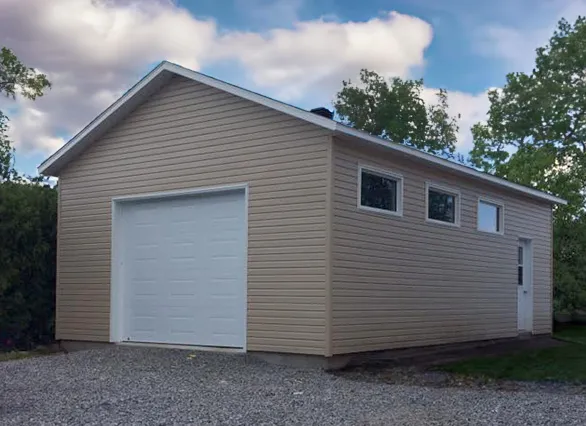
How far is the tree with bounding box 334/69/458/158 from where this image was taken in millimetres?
40344

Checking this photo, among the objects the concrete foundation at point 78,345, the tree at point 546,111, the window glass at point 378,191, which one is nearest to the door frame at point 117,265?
the concrete foundation at point 78,345

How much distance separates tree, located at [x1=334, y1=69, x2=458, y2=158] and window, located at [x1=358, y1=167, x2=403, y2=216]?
29.4m

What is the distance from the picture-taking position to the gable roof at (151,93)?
9617 mm

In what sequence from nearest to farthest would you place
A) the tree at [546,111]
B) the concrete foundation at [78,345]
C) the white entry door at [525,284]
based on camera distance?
the concrete foundation at [78,345] → the white entry door at [525,284] → the tree at [546,111]

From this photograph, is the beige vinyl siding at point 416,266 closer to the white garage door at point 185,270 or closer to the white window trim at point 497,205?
the white window trim at point 497,205

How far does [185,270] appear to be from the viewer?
11.1 m

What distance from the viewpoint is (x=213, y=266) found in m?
10.8

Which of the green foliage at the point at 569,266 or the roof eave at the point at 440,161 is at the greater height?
the roof eave at the point at 440,161

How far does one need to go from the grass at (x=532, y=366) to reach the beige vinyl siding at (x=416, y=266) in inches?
39.4

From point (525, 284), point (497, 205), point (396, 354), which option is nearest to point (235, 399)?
point (396, 354)

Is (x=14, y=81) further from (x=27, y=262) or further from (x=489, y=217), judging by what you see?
(x=489, y=217)

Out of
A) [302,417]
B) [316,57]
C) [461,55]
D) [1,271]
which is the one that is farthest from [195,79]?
[316,57]

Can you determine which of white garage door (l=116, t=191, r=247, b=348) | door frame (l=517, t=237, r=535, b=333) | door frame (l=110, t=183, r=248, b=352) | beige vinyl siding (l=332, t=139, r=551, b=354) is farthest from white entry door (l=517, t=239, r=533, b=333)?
door frame (l=110, t=183, r=248, b=352)

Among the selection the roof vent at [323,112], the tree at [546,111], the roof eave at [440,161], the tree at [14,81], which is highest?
the tree at [546,111]
